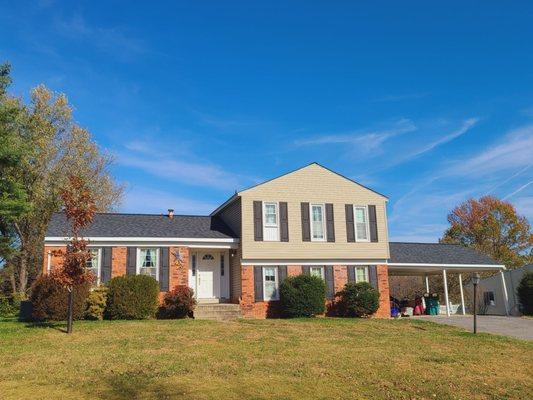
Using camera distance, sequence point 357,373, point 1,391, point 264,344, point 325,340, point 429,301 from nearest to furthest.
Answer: point 1,391, point 357,373, point 264,344, point 325,340, point 429,301

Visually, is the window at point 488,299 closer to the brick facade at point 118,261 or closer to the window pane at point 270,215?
the window pane at point 270,215

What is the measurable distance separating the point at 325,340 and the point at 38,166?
22.0 meters

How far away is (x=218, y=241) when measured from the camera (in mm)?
22047

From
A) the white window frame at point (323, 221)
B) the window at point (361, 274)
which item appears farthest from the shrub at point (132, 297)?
the window at point (361, 274)

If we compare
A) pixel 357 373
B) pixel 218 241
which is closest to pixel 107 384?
pixel 357 373

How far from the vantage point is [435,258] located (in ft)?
86.3

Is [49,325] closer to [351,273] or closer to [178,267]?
[178,267]

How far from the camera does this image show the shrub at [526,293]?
26.3 metres

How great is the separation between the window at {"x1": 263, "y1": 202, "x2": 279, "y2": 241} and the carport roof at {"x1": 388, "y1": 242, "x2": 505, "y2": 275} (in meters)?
6.26

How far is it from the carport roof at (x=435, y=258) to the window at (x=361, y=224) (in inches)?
85.3

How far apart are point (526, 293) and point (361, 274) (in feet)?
33.1

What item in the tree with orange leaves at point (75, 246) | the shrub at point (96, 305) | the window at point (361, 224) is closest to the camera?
the tree with orange leaves at point (75, 246)

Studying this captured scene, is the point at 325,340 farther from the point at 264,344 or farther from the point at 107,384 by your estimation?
the point at 107,384

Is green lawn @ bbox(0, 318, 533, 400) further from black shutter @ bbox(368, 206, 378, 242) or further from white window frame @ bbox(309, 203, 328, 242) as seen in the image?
black shutter @ bbox(368, 206, 378, 242)
